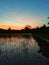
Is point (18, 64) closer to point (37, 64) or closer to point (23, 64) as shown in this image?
point (23, 64)

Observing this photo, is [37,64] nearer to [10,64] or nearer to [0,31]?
[10,64]

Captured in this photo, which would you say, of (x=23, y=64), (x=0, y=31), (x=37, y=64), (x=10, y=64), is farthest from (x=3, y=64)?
(x=0, y=31)

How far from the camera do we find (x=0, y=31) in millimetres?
179625

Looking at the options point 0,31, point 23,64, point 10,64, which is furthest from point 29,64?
point 0,31

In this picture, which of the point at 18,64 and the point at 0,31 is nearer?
the point at 18,64

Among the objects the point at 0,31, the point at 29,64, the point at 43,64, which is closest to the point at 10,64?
the point at 29,64

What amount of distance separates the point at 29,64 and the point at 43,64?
103 centimetres

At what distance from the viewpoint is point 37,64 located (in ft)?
44.5

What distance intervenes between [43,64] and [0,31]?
551 ft

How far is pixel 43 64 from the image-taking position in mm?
13602

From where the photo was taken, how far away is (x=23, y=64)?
13391mm

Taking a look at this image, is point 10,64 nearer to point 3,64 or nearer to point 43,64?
point 3,64

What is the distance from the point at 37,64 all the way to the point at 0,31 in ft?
551

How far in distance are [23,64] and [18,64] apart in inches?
14.2
